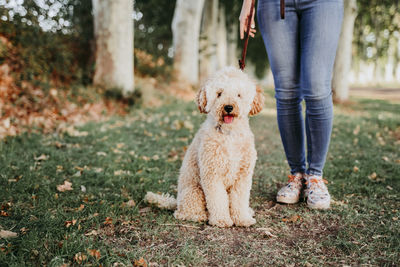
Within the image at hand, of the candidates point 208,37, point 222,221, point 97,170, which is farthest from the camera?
point 208,37

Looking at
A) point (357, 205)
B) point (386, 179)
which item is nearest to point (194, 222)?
point (357, 205)

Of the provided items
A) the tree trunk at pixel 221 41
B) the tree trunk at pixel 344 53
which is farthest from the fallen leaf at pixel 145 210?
the tree trunk at pixel 221 41

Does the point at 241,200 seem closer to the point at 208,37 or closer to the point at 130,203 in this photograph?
the point at 130,203

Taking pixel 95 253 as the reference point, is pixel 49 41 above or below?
above

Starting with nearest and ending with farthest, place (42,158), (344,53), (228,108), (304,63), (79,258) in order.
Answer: (79,258), (228,108), (304,63), (42,158), (344,53)

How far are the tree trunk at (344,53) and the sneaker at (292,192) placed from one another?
8938mm

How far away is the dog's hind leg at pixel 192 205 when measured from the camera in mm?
2527

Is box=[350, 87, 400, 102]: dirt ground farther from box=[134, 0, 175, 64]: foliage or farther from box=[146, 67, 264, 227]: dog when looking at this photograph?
box=[146, 67, 264, 227]: dog

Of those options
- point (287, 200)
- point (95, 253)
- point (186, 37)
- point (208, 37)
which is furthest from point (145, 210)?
point (208, 37)

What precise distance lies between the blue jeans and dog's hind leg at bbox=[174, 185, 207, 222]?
107 cm

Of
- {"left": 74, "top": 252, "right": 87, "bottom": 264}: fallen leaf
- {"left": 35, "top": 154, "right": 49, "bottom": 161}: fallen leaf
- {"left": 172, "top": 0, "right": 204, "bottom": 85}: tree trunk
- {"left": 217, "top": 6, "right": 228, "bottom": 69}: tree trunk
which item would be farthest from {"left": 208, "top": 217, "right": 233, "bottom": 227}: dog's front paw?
{"left": 217, "top": 6, "right": 228, "bottom": 69}: tree trunk

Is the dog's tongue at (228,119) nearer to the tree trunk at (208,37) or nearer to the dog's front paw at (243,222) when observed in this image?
the dog's front paw at (243,222)

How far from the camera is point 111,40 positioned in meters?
7.39

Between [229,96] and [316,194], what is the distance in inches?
49.1
